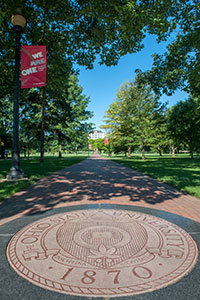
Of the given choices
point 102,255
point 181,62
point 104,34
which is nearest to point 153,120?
point 181,62

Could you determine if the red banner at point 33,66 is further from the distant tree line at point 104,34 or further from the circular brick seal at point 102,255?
the circular brick seal at point 102,255

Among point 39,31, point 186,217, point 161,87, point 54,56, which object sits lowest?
point 186,217

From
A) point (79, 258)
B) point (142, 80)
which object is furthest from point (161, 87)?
point (79, 258)

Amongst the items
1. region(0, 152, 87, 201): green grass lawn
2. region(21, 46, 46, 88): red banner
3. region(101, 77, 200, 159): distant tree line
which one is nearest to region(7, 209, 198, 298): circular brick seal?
region(0, 152, 87, 201): green grass lawn

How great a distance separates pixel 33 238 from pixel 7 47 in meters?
11.4

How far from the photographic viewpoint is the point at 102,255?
2.31 meters

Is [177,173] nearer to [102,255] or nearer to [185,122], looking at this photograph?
[102,255]

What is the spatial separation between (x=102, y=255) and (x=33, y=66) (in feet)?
25.1

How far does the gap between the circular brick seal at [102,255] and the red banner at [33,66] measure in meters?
6.04

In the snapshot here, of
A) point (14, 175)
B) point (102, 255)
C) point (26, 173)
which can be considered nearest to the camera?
point (102, 255)

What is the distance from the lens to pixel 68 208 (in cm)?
426

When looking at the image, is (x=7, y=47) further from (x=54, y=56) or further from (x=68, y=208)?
(x=68, y=208)

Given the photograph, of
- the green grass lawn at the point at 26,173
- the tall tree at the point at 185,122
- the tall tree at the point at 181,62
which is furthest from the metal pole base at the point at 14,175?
the tall tree at the point at 185,122

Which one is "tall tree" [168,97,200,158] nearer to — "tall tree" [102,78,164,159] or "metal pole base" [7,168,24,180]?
"tall tree" [102,78,164,159]
